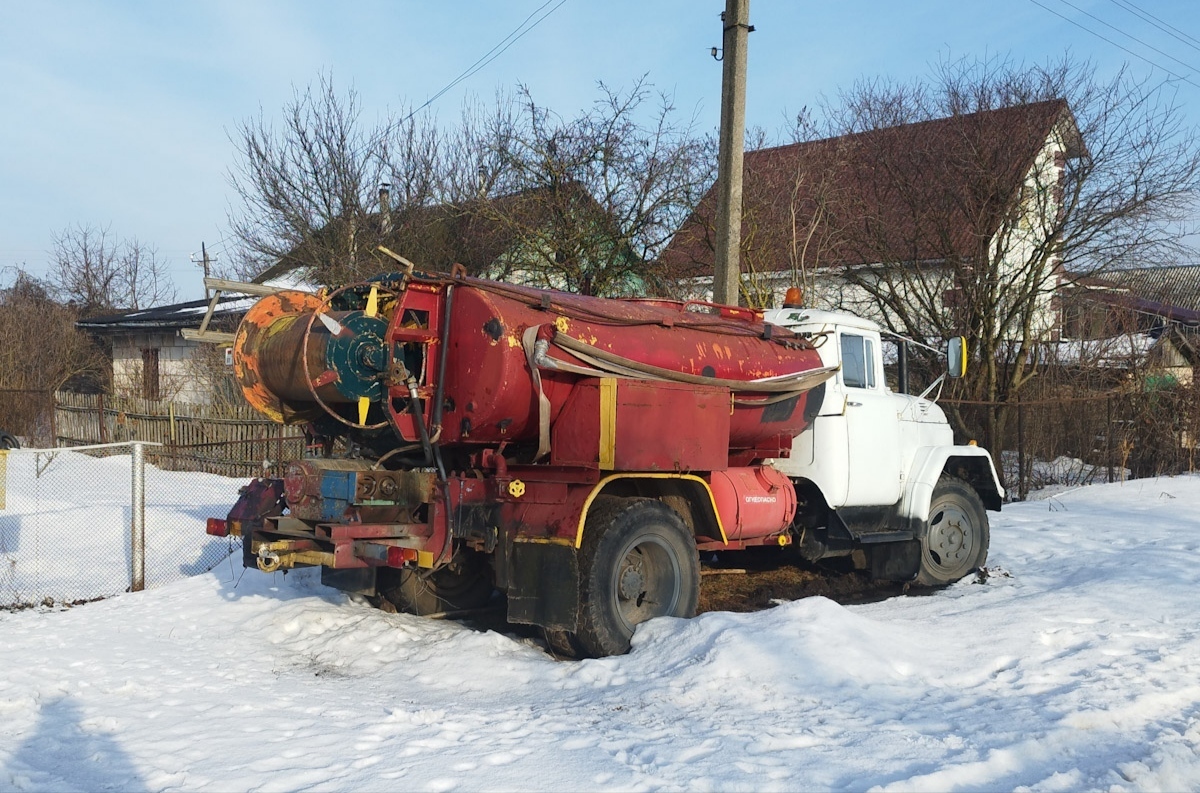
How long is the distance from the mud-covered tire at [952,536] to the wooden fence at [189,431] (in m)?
10.3

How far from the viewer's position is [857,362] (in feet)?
29.3

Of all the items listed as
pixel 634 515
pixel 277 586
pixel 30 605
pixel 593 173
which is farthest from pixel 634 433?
pixel 593 173

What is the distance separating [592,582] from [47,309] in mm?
30068

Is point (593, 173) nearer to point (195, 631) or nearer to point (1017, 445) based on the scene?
point (1017, 445)

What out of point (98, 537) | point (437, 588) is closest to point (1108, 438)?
point (437, 588)

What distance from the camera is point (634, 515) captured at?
6.75 m

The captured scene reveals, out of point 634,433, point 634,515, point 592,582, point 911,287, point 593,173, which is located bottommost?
point 592,582

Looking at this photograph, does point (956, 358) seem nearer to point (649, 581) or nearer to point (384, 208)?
point (649, 581)

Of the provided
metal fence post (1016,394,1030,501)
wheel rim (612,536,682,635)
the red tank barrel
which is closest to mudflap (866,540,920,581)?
wheel rim (612,536,682,635)

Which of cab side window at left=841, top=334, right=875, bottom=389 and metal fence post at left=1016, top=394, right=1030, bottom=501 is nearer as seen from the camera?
cab side window at left=841, top=334, right=875, bottom=389

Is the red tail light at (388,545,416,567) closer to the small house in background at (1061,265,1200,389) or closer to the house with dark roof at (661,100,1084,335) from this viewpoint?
the house with dark roof at (661,100,1084,335)

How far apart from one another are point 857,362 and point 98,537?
320 inches

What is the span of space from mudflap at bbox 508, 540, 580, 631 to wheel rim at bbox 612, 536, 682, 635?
65 centimetres

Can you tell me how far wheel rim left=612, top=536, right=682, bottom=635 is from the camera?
271 inches
